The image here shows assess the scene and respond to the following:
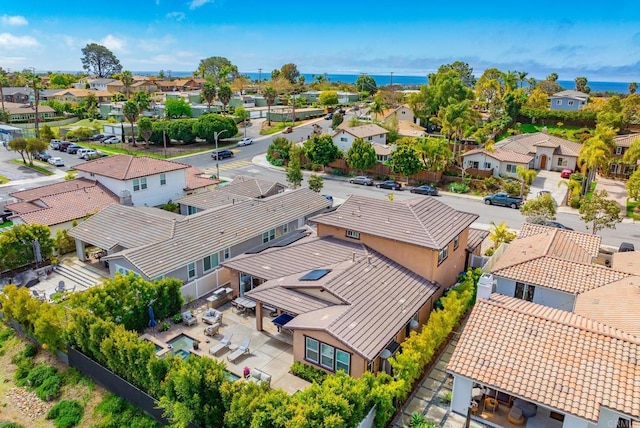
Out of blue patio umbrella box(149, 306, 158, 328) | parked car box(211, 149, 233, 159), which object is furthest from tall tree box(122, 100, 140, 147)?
blue patio umbrella box(149, 306, 158, 328)

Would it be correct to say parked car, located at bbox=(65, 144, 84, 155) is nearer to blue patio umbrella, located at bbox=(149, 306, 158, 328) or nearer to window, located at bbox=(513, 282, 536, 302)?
blue patio umbrella, located at bbox=(149, 306, 158, 328)

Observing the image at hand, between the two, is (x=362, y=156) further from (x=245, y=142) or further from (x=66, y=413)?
(x=66, y=413)

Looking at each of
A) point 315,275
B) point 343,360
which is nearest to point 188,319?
point 315,275

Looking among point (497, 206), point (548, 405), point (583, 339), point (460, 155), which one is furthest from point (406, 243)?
point (460, 155)

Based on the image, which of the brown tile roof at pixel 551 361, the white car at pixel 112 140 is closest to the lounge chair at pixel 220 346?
the brown tile roof at pixel 551 361

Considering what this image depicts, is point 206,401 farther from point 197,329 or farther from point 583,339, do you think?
point 583,339
